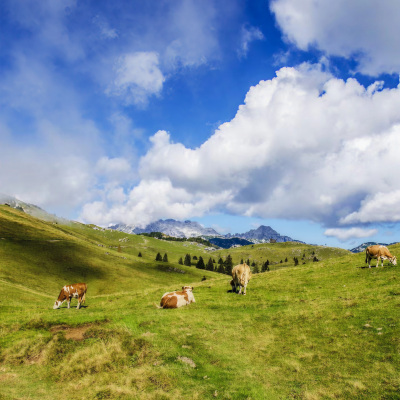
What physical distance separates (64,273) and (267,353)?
9865cm

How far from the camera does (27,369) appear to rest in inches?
545

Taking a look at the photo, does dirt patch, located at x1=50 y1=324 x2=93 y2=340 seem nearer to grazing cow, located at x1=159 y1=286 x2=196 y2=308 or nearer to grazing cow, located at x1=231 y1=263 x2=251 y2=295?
grazing cow, located at x1=159 y1=286 x2=196 y2=308

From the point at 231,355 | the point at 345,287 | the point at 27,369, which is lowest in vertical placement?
the point at 27,369

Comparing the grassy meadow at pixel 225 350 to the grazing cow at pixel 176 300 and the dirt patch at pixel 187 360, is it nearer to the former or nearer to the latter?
the dirt patch at pixel 187 360

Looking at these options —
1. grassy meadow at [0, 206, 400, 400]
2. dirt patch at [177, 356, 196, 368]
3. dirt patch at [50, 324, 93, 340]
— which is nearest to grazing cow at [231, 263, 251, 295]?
grassy meadow at [0, 206, 400, 400]

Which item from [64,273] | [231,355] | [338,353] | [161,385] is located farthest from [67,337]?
[64,273]

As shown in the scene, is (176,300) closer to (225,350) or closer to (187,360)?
(225,350)

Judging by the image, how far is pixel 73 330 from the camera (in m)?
17.2

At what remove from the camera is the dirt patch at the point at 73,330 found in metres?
16.3

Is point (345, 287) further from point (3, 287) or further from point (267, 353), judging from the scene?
point (3, 287)

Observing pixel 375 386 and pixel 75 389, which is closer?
pixel 375 386

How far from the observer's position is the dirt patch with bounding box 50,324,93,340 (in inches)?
641

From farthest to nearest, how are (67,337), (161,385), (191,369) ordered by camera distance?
(67,337) → (191,369) → (161,385)

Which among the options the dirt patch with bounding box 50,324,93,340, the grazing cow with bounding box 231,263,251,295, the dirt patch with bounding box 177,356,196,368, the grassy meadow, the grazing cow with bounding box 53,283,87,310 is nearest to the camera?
the grassy meadow
